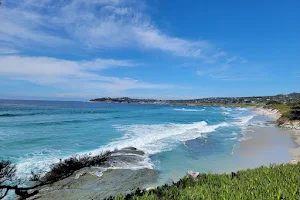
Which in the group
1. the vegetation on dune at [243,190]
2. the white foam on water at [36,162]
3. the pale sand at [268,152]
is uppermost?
the vegetation on dune at [243,190]

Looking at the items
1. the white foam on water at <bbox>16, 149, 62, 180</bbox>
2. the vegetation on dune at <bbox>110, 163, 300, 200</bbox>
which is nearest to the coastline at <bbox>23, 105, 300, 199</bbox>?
the white foam on water at <bbox>16, 149, 62, 180</bbox>

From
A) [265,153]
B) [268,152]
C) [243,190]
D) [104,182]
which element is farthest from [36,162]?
[268,152]

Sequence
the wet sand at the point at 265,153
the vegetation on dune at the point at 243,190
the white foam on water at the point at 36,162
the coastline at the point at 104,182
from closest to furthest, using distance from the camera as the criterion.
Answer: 1. the vegetation on dune at the point at 243,190
2. the coastline at the point at 104,182
3. the white foam on water at the point at 36,162
4. the wet sand at the point at 265,153

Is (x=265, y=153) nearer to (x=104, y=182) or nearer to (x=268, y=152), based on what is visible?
(x=268, y=152)

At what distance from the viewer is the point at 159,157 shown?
18.0m

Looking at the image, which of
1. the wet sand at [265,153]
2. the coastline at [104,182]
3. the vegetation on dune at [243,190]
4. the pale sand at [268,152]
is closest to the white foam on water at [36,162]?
the coastline at [104,182]

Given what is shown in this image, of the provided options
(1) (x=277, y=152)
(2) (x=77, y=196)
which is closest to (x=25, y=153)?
(2) (x=77, y=196)

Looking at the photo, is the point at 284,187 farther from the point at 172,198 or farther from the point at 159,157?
the point at 159,157

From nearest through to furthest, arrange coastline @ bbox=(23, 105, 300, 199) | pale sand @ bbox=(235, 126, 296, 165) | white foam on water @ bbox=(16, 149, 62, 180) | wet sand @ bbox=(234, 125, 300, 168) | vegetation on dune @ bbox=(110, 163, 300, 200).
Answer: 1. vegetation on dune @ bbox=(110, 163, 300, 200)
2. coastline @ bbox=(23, 105, 300, 199)
3. white foam on water @ bbox=(16, 149, 62, 180)
4. wet sand @ bbox=(234, 125, 300, 168)
5. pale sand @ bbox=(235, 126, 296, 165)

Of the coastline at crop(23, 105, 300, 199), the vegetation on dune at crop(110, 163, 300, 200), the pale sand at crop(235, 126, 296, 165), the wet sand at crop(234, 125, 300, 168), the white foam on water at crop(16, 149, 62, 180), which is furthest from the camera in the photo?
the pale sand at crop(235, 126, 296, 165)

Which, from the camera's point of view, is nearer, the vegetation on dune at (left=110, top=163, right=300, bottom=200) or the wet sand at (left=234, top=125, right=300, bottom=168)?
the vegetation on dune at (left=110, top=163, right=300, bottom=200)

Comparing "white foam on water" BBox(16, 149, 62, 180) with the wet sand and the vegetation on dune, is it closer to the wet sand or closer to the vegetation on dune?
the vegetation on dune

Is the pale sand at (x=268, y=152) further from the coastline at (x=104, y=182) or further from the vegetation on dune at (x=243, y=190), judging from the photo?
the vegetation on dune at (x=243, y=190)

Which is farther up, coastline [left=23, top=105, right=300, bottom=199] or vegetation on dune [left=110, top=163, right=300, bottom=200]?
vegetation on dune [left=110, top=163, right=300, bottom=200]
